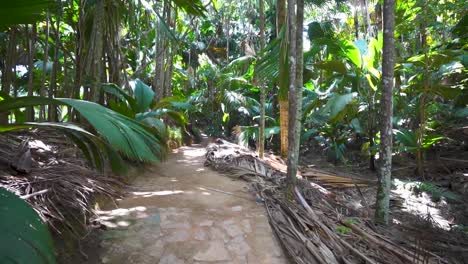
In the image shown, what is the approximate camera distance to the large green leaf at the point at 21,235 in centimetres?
101

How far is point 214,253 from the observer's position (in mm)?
2781

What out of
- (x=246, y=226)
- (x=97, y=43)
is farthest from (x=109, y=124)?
→ (x=97, y=43)

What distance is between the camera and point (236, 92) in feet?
36.7

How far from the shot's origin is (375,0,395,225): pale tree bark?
334 cm

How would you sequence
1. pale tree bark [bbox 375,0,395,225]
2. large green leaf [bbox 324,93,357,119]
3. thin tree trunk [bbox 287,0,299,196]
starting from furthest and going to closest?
large green leaf [bbox 324,93,357,119] < thin tree trunk [bbox 287,0,299,196] < pale tree bark [bbox 375,0,395,225]

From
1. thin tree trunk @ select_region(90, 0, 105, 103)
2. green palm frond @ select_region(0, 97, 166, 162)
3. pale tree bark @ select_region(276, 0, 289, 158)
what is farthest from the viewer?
pale tree bark @ select_region(276, 0, 289, 158)

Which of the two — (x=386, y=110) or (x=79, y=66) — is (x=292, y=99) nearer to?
(x=386, y=110)

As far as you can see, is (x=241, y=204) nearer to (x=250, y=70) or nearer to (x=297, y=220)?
(x=297, y=220)

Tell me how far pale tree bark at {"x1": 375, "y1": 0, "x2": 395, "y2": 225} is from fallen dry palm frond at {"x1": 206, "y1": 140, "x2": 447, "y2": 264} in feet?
0.84

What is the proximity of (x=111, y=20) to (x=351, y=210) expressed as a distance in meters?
4.08

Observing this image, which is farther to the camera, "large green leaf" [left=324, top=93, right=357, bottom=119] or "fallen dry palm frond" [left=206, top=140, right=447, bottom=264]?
"large green leaf" [left=324, top=93, right=357, bottom=119]

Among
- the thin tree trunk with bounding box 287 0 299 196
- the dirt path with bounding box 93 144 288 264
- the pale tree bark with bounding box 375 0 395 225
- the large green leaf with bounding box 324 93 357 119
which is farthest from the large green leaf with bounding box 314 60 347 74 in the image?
the dirt path with bounding box 93 144 288 264

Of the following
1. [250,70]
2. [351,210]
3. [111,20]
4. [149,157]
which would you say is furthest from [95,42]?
[250,70]

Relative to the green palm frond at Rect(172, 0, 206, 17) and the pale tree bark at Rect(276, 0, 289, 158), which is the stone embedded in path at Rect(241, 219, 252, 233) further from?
the pale tree bark at Rect(276, 0, 289, 158)
